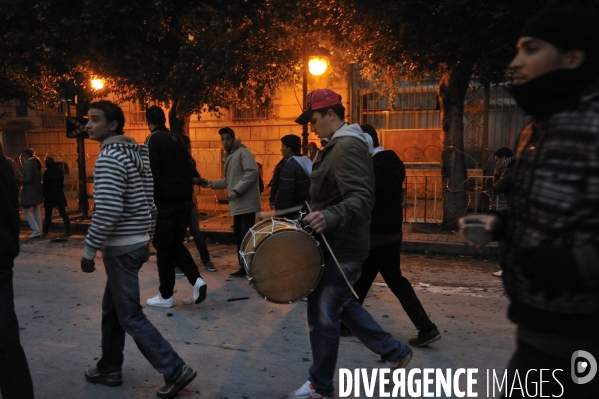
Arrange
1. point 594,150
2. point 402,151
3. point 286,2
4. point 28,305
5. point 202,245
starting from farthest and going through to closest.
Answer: point 402,151
point 286,2
point 202,245
point 28,305
point 594,150

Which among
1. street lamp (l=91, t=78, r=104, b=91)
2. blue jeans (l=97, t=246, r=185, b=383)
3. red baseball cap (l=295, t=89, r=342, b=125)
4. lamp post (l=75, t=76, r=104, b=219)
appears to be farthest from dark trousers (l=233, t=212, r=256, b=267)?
street lamp (l=91, t=78, r=104, b=91)

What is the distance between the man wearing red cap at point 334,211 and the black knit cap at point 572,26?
63.7 inches

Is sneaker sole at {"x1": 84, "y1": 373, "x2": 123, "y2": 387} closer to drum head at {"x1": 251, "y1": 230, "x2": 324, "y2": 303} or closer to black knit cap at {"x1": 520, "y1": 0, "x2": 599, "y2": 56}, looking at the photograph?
drum head at {"x1": 251, "y1": 230, "x2": 324, "y2": 303}

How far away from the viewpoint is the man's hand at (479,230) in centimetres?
201

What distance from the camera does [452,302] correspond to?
20.7 feet

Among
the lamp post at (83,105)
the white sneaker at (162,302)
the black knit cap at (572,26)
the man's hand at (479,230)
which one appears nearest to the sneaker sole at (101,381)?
the white sneaker at (162,302)

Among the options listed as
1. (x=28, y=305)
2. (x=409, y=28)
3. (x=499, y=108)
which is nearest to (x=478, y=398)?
(x=28, y=305)

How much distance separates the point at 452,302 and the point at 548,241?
479cm

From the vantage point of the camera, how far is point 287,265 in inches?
134

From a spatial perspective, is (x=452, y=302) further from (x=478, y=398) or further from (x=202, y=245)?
(x=202, y=245)

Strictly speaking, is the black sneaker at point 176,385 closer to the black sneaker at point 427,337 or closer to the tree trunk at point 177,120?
the black sneaker at point 427,337

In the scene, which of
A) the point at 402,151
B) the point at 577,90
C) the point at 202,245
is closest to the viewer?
the point at 577,90

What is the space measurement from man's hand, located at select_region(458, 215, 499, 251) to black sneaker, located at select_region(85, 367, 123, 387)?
9.63 ft

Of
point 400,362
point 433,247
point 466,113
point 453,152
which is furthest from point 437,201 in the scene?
point 400,362
